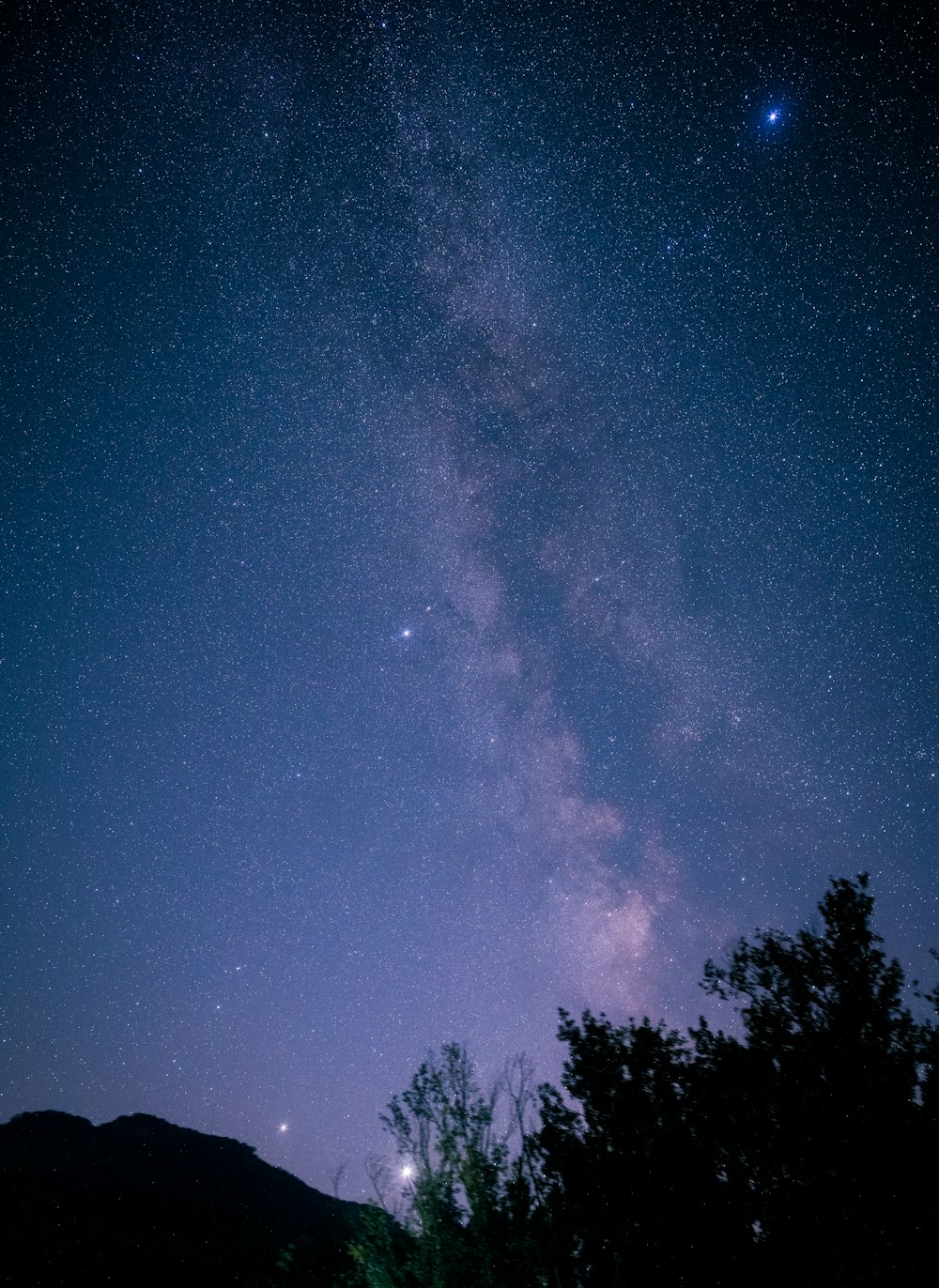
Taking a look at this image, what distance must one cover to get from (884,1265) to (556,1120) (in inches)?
269

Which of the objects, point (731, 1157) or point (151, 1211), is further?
point (151, 1211)

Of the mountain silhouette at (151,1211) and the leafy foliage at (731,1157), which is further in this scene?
the mountain silhouette at (151,1211)

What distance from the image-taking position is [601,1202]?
1241 cm

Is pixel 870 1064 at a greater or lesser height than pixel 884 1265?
greater

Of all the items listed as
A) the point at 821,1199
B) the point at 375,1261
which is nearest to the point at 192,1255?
the point at 375,1261

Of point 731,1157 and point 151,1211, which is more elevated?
point 731,1157

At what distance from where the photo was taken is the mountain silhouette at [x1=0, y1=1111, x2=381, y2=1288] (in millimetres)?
27781

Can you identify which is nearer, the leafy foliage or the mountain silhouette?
the leafy foliage

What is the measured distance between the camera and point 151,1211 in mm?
40219

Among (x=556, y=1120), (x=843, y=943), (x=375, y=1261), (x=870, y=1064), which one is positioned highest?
(x=843, y=943)

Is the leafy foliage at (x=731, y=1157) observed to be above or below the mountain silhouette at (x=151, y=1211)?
above

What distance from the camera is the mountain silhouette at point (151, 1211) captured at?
2778 cm

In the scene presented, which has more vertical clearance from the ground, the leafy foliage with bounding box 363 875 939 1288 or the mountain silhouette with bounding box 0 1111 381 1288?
the leafy foliage with bounding box 363 875 939 1288

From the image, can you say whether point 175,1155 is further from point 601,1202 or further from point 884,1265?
point 884,1265
